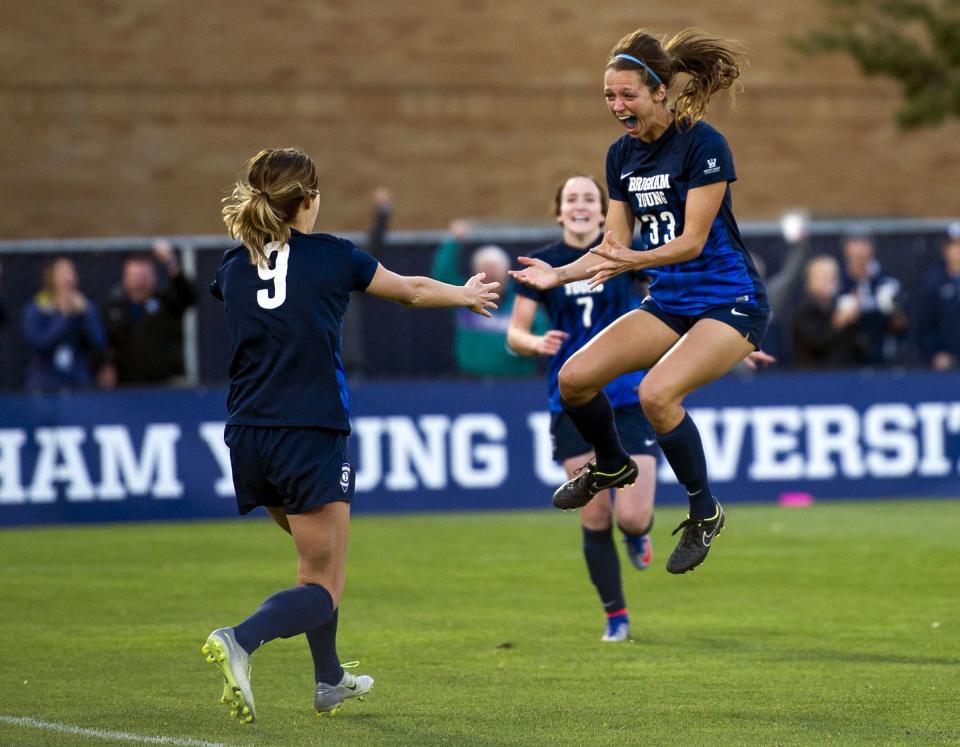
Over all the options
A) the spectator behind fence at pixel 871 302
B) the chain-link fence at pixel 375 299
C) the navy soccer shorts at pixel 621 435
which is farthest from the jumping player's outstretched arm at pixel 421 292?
the spectator behind fence at pixel 871 302

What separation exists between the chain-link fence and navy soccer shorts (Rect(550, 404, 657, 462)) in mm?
6552

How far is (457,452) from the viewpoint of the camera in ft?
50.6

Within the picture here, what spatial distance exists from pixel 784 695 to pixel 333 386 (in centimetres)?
235

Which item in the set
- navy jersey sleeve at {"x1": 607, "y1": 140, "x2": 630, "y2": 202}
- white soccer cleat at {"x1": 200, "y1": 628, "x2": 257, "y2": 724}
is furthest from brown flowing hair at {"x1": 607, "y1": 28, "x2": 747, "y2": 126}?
white soccer cleat at {"x1": 200, "y1": 628, "x2": 257, "y2": 724}

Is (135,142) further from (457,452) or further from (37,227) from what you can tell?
(457,452)

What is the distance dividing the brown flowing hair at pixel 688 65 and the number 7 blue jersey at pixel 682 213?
98 millimetres

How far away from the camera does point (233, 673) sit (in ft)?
20.0

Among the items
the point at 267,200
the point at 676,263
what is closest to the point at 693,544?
the point at 676,263

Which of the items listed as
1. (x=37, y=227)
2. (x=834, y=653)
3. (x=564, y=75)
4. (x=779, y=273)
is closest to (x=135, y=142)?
(x=37, y=227)

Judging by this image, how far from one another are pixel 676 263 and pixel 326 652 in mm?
2229

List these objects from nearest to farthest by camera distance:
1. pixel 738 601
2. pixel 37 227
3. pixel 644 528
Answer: pixel 644 528, pixel 738 601, pixel 37 227

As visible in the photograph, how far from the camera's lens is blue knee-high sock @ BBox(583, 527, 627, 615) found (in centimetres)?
895

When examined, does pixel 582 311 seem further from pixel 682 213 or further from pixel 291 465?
pixel 291 465

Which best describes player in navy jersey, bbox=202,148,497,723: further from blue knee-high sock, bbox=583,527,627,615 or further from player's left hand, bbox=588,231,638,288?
blue knee-high sock, bbox=583,527,627,615
